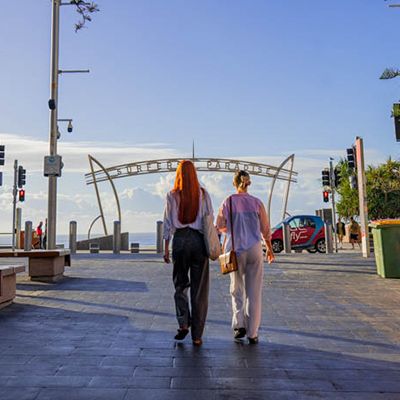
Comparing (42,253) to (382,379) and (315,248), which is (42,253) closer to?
(382,379)

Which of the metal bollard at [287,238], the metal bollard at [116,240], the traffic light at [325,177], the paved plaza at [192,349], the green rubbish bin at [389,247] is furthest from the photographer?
the traffic light at [325,177]

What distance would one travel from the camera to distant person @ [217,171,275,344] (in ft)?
18.6

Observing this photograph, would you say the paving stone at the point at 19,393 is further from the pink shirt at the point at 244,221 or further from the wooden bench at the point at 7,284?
the wooden bench at the point at 7,284

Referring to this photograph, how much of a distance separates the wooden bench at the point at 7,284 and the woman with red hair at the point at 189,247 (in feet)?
10.5

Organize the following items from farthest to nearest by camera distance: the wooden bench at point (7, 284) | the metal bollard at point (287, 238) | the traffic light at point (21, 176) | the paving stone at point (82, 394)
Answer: the traffic light at point (21, 176), the metal bollard at point (287, 238), the wooden bench at point (7, 284), the paving stone at point (82, 394)

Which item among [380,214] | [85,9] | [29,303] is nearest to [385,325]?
[29,303]

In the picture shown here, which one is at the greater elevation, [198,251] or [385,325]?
[198,251]

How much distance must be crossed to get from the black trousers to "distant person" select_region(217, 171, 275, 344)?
0.39 m

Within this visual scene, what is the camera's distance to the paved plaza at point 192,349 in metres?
3.96

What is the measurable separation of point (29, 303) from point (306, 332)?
167 inches

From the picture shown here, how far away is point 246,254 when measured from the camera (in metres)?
5.71

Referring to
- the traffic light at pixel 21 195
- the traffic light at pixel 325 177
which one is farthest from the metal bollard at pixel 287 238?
the traffic light at pixel 21 195

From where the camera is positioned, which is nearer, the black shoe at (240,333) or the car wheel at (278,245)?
the black shoe at (240,333)

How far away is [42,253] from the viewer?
11.1 metres
